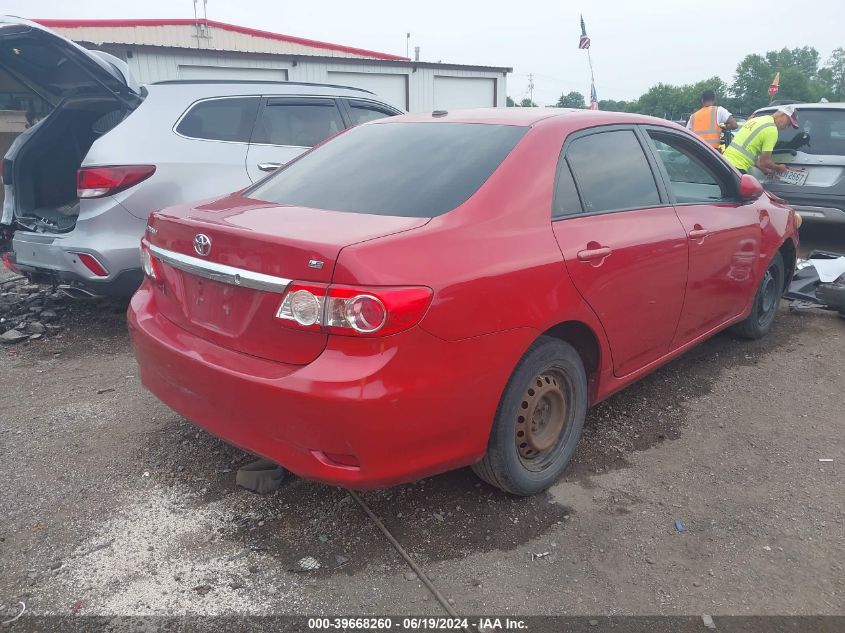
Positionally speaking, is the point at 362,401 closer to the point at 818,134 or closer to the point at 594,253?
the point at 594,253

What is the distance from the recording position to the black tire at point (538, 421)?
2.70m

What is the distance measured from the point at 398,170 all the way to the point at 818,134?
706 centimetres

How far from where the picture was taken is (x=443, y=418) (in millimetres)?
2398

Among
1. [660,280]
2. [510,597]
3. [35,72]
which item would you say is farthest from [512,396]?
[35,72]

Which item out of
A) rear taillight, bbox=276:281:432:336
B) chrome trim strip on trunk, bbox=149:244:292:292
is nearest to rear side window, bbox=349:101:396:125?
chrome trim strip on trunk, bbox=149:244:292:292

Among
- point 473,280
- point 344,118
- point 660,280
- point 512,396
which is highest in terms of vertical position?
point 344,118

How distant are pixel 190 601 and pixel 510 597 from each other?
1.12m

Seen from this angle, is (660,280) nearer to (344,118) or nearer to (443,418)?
(443,418)

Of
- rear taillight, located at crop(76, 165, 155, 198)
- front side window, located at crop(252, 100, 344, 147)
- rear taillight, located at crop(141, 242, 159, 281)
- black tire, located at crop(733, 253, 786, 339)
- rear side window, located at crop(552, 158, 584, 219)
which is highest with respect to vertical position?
front side window, located at crop(252, 100, 344, 147)

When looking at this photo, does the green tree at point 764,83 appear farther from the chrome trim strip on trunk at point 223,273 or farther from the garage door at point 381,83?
the chrome trim strip on trunk at point 223,273

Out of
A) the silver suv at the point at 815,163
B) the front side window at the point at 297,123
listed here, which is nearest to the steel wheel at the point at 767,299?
the silver suv at the point at 815,163

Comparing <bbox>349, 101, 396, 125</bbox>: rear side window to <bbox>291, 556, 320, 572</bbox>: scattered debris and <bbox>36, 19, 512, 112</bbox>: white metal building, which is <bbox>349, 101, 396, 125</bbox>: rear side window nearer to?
<bbox>291, 556, 320, 572</bbox>: scattered debris

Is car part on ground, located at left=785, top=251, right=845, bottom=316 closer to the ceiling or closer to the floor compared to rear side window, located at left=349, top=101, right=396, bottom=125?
closer to the floor

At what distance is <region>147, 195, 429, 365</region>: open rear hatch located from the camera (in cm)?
231
